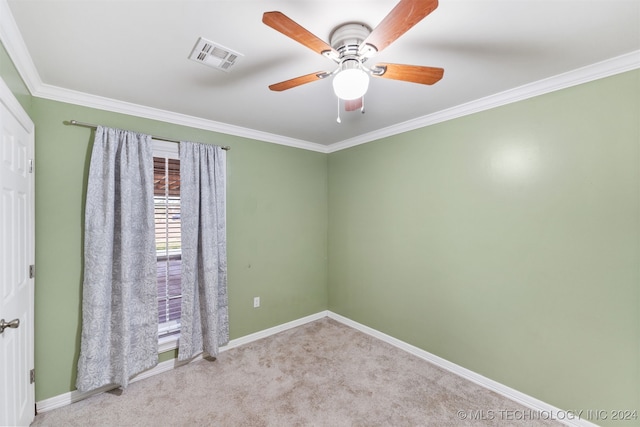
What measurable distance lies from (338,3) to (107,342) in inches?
113

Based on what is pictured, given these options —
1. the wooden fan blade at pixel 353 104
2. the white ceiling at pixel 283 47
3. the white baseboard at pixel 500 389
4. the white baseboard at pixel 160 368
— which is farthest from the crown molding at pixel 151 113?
the white baseboard at pixel 500 389

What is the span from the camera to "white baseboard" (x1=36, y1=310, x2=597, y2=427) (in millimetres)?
2004

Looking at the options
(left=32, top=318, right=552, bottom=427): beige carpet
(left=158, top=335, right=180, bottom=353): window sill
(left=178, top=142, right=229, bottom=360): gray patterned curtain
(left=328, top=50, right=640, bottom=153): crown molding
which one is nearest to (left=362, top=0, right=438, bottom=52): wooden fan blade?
(left=328, top=50, right=640, bottom=153): crown molding

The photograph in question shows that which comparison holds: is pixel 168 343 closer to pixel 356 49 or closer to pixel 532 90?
pixel 356 49

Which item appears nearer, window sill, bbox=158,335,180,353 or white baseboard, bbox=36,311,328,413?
white baseboard, bbox=36,311,328,413

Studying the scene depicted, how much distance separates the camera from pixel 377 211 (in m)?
3.28

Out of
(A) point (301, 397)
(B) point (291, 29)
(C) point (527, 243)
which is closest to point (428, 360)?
(A) point (301, 397)

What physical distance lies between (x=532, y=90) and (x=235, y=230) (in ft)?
9.74

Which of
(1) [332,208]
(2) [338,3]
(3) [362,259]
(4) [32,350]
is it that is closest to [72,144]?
(4) [32,350]

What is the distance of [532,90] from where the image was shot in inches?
82.8

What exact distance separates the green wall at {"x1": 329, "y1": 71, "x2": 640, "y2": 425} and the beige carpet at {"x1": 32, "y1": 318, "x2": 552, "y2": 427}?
340 mm

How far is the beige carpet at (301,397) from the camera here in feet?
6.59

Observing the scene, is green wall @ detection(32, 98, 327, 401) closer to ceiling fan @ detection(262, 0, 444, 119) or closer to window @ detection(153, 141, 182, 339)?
window @ detection(153, 141, 182, 339)

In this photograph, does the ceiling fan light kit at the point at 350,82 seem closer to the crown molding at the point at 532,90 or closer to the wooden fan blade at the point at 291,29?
the wooden fan blade at the point at 291,29
